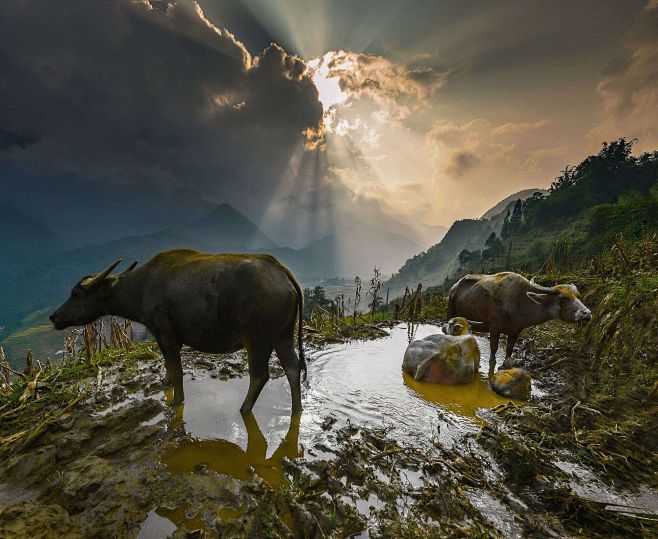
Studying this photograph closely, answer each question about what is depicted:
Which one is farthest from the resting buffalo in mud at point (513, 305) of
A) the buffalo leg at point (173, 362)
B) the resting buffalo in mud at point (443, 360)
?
the buffalo leg at point (173, 362)

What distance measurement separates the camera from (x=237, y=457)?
3355 mm

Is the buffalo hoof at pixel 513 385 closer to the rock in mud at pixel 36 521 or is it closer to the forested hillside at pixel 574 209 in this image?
the rock in mud at pixel 36 521

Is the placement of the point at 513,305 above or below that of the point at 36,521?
above

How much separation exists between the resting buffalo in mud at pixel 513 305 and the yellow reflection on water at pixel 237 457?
4.99m

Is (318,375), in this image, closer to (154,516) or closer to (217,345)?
(217,345)

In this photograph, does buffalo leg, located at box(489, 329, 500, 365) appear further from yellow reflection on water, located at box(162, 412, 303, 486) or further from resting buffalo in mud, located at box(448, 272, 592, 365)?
yellow reflection on water, located at box(162, 412, 303, 486)

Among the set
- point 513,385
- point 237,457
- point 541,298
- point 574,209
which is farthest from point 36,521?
point 574,209

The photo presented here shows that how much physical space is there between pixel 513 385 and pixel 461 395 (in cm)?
86

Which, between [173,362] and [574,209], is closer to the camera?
[173,362]

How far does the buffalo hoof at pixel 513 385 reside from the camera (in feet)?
16.6

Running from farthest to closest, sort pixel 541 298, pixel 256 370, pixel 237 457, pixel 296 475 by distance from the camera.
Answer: pixel 541 298 → pixel 256 370 → pixel 237 457 → pixel 296 475

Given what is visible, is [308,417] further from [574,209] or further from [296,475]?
[574,209]

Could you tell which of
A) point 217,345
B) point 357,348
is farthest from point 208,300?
point 357,348

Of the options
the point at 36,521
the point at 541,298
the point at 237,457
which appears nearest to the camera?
the point at 36,521
